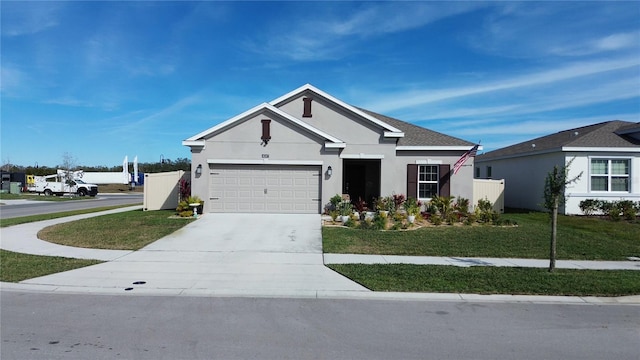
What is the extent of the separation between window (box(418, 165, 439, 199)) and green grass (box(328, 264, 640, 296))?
Answer: 35.9ft

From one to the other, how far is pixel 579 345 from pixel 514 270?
423 cm

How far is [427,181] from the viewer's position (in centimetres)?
2034

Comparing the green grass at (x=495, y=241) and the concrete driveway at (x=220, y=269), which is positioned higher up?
the green grass at (x=495, y=241)

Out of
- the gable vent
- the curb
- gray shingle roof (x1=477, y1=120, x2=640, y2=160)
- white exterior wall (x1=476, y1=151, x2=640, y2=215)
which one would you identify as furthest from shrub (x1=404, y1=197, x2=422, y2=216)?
the curb

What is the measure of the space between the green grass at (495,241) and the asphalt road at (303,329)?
14.7 ft

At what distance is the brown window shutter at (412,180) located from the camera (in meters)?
20.0

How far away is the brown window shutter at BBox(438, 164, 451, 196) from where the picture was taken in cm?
2014

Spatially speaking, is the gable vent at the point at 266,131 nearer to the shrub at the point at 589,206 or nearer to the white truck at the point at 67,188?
the shrub at the point at 589,206

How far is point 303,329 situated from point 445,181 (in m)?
15.9

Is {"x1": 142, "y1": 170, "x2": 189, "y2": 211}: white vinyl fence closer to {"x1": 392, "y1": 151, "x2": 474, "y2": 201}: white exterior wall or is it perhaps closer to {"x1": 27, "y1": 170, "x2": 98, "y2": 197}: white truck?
{"x1": 392, "y1": 151, "x2": 474, "y2": 201}: white exterior wall

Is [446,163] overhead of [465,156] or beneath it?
beneath

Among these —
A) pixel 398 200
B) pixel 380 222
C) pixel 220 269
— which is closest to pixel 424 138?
pixel 398 200

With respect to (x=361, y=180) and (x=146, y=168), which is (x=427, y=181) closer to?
(x=361, y=180)

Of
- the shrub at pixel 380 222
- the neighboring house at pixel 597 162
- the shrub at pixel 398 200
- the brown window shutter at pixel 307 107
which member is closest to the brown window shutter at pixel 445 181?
the shrub at pixel 398 200
